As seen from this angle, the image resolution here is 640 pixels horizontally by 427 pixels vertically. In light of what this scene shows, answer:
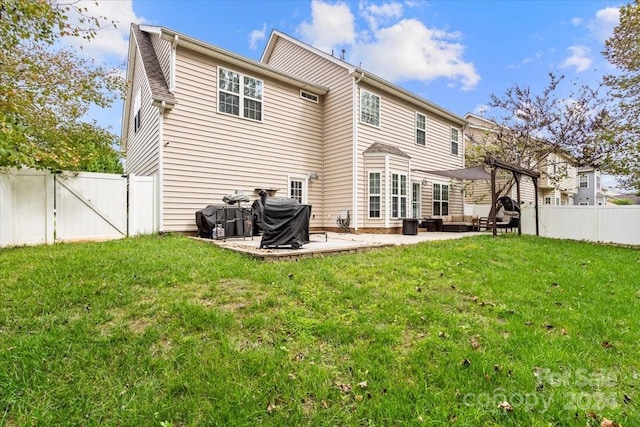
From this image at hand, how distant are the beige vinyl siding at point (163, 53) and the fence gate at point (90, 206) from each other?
137 inches

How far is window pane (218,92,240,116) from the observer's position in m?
10.0

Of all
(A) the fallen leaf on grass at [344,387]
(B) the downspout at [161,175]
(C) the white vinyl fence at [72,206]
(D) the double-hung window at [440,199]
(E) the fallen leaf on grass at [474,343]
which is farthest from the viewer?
(D) the double-hung window at [440,199]

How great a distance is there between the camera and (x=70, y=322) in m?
3.29

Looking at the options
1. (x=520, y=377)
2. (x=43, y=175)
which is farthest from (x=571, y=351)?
(x=43, y=175)

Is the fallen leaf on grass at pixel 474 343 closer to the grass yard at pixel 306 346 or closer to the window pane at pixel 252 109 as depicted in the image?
the grass yard at pixel 306 346

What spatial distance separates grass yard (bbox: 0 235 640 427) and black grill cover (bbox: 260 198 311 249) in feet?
4.56

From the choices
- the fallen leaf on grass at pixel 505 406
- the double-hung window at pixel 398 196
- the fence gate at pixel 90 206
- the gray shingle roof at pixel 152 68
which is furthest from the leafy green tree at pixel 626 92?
the fence gate at pixel 90 206

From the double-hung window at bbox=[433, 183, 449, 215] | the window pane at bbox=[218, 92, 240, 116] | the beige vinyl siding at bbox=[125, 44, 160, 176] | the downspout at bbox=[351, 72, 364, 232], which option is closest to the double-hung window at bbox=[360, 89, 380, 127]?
the downspout at bbox=[351, 72, 364, 232]

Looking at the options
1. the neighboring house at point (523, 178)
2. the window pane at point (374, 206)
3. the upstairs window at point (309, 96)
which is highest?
the upstairs window at point (309, 96)

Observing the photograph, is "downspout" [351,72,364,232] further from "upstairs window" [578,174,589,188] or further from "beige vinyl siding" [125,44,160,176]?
"upstairs window" [578,174,589,188]

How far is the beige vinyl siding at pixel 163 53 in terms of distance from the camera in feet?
30.8

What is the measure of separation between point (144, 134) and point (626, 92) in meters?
17.0

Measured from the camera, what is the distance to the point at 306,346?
303 cm

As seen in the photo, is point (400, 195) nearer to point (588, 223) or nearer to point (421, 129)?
point (421, 129)
